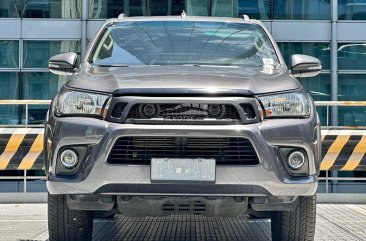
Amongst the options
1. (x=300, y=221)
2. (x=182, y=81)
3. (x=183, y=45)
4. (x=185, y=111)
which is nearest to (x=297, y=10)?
(x=183, y=45)

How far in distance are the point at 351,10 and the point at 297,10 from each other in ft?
5.43

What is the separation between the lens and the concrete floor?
18.0 feet

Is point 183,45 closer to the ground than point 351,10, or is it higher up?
closer to the ground

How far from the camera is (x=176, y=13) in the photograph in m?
17.8

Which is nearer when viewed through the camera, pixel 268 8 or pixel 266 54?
pixel 266 54

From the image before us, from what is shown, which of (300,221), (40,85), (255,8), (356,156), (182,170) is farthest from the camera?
(255,8)

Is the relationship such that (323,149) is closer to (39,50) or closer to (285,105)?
(285,105)

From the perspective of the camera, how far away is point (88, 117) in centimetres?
381

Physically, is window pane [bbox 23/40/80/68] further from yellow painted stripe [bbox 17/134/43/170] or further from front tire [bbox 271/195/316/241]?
front tire [bbox 271/195/316/241]

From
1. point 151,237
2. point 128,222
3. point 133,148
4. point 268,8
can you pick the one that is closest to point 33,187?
point 128,222

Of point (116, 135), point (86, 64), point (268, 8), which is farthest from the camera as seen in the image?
point (268, 8)

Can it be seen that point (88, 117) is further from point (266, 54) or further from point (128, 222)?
point (128, 222)

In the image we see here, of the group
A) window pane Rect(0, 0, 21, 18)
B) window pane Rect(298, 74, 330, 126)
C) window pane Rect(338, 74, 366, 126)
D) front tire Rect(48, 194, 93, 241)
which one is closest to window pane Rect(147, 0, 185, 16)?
window pane Rect(0, 0, 21, 18)

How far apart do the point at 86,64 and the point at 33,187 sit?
7237 millimetres
